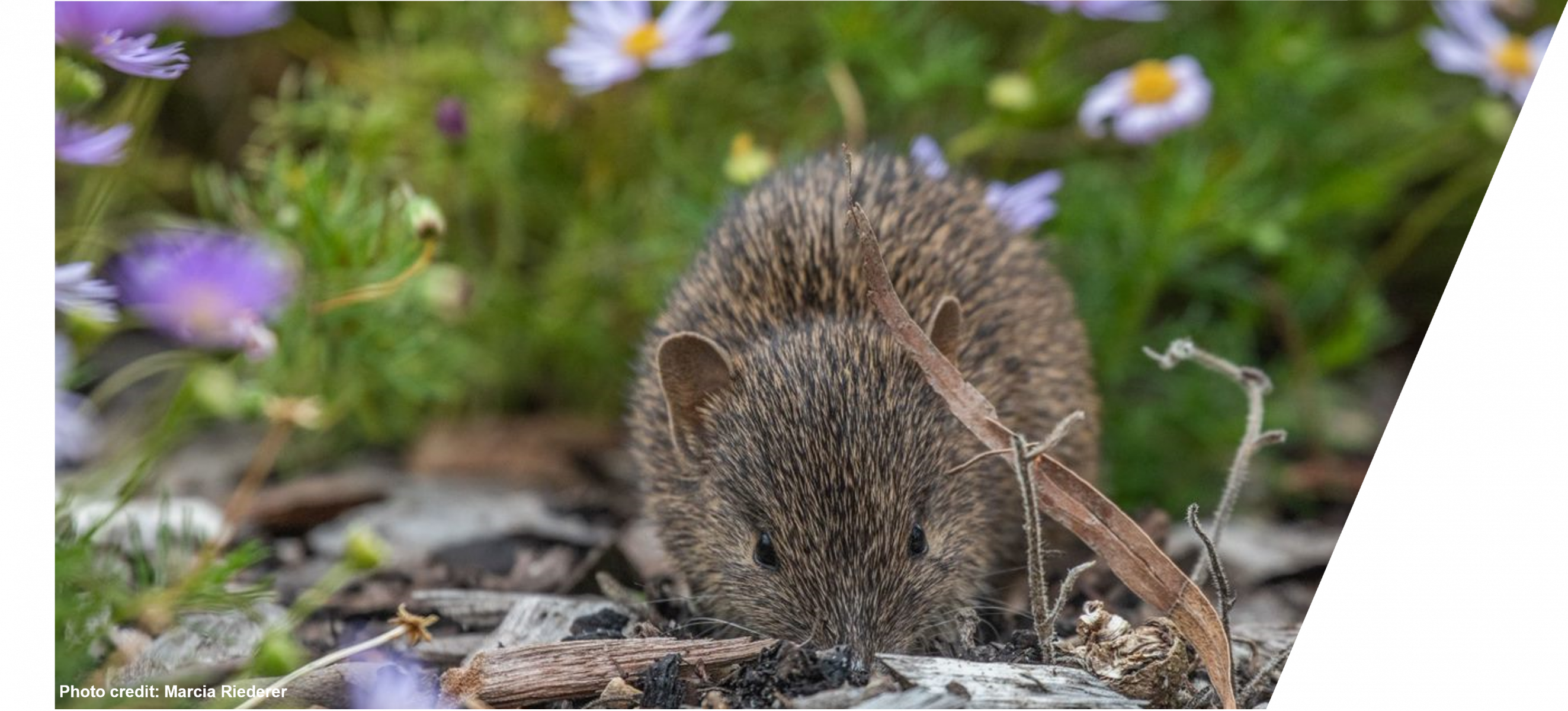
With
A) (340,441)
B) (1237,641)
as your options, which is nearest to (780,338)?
(1237,641)

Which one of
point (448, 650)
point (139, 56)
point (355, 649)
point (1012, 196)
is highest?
point (1012, 196)

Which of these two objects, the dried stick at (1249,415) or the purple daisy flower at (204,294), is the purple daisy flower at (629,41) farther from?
the dried stick at (1249,415)

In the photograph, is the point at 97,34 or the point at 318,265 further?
the point at 318,265

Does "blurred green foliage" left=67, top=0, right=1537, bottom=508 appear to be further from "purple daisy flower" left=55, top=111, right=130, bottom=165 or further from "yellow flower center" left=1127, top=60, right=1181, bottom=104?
"purple daisy flower" left=55, top=111, right=130, bottom=165

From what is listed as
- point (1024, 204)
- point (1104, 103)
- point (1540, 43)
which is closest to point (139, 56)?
point (1024, 204)

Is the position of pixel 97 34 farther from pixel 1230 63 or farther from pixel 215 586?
pixel 1230 63

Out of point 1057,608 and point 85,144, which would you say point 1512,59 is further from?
point 85,144

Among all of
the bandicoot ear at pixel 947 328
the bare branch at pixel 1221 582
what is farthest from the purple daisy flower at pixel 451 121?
the bare branch at pixel 1221 582
